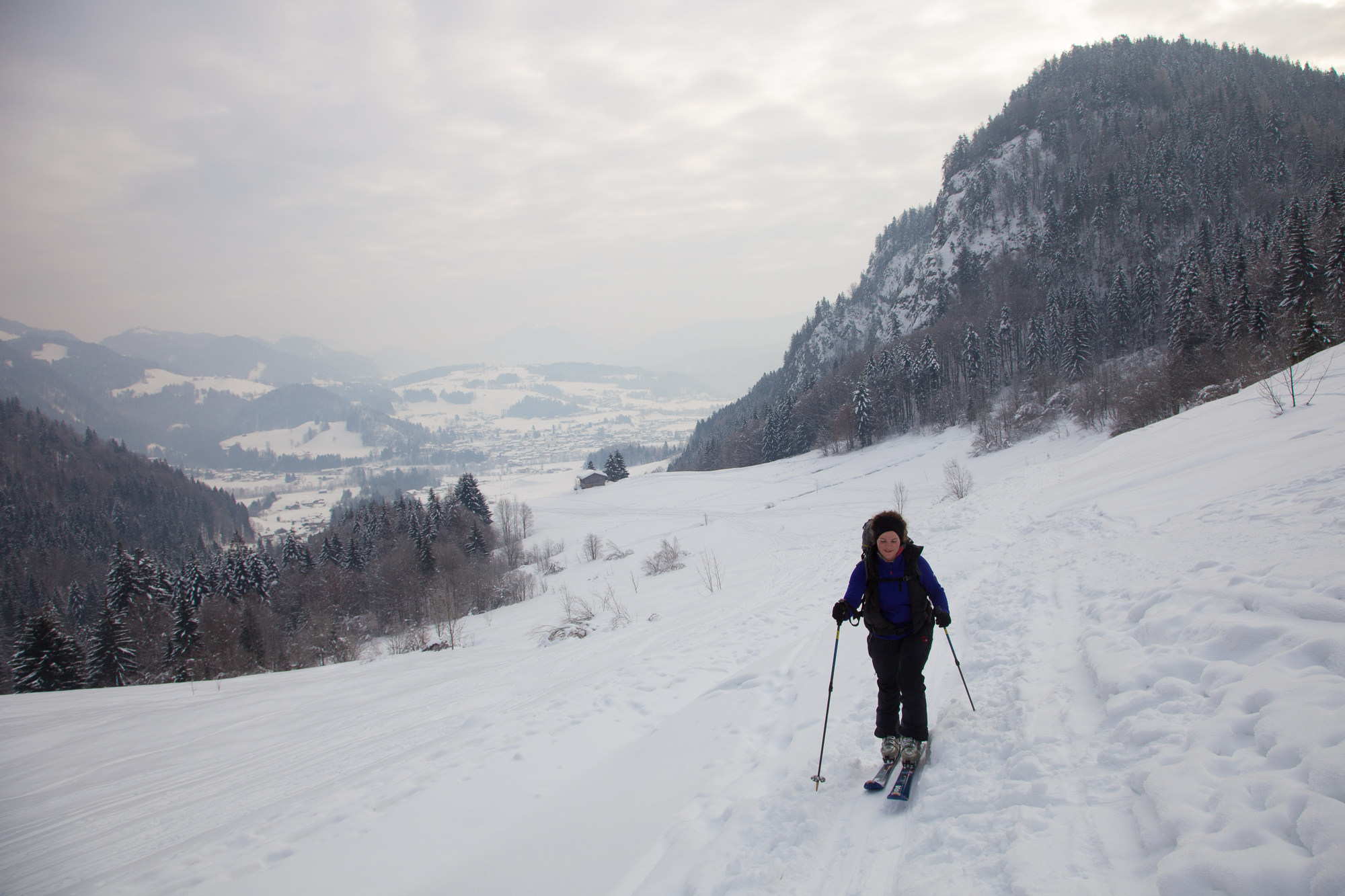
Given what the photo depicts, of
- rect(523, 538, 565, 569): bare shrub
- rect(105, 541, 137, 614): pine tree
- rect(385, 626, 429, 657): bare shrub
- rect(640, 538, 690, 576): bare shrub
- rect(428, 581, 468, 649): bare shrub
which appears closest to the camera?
rect(385, 626, 429, 657): bare shrub

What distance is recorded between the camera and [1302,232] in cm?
3097

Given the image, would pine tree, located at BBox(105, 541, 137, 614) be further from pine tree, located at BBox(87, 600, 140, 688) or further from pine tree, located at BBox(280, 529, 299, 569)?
pine tree, located at BBox(280, 529, 299, 569)

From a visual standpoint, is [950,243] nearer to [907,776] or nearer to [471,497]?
[471,497]

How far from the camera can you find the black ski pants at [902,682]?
432 cm

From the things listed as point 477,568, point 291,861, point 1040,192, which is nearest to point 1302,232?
point 291,861

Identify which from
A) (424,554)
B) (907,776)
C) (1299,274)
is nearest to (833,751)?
(907,776)

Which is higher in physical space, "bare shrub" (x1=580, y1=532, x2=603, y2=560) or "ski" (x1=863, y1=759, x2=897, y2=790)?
"ski" (x1=863, y1=759, x2=897, y2=790)

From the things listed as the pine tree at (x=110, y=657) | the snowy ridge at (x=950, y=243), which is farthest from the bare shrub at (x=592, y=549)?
the snowy ridge at (x=950, y=243)

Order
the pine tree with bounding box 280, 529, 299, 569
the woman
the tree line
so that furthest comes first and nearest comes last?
the pine tree with bounding box 280, 529, 299, 569, the tree line, the woman

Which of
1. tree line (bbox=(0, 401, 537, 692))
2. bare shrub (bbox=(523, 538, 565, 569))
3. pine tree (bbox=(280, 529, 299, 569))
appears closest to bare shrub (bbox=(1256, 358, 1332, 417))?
tree line (bbox=(0, 401, 537, 692))

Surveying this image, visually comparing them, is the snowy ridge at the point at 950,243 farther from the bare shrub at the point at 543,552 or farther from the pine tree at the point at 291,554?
the pine tree at the point at 291,554

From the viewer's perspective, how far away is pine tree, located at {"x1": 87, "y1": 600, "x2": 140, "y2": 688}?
26562 mm

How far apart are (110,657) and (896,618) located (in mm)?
39058

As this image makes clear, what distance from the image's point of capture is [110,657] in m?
26.9
